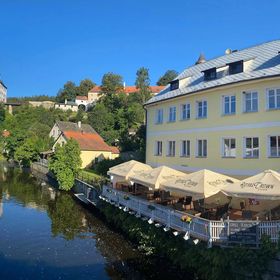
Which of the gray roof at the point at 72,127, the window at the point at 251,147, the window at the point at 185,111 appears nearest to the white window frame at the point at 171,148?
the window at the point at 185,111

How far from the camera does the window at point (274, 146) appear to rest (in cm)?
1947

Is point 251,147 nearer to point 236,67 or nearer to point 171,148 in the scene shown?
point 236,67

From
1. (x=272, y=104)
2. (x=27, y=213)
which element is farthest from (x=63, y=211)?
(x=272, y=104)

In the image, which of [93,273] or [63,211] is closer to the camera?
[93,273]

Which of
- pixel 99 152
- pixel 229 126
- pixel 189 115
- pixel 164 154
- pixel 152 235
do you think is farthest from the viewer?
pixel 99 152

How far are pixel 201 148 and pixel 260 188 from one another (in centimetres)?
1034

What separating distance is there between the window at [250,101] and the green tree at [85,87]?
135 metres

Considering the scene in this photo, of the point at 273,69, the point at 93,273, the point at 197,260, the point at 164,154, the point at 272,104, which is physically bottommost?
the point at 93,273

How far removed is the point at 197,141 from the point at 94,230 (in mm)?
9940

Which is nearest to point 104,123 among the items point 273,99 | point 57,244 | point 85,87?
point 57,244

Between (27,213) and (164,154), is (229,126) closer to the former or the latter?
(164,154)

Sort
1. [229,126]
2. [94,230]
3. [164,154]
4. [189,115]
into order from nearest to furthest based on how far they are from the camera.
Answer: [229,126] < [94,230] < [189,115] < [164,154]

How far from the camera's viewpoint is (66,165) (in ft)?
132

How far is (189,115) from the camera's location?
26.2 metres
